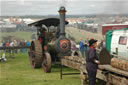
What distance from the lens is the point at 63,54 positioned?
413 inches

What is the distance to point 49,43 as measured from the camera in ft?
36.8

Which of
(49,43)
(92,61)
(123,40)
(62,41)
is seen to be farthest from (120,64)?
(123,40)

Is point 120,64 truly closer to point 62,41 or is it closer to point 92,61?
point 92,61

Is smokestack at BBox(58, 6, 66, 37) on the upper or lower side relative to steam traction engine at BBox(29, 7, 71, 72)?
upper

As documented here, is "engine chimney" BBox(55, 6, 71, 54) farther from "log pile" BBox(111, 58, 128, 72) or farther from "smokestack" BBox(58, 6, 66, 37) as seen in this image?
"log pile" BBox(111, 58, 128, 72)

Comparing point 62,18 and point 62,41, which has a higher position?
point 62,18

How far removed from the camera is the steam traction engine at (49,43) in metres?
10.3

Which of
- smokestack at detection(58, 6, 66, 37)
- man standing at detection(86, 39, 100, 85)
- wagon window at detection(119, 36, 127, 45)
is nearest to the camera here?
man standing at detection(86, 39, 100, 85)

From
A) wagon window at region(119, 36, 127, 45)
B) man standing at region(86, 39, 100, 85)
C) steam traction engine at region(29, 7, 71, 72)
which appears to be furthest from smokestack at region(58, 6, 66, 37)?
man standing at region(86, 39, 100, 85)

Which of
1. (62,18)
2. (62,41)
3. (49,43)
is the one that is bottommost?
(49,43)

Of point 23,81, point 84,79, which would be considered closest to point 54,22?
point 23,81

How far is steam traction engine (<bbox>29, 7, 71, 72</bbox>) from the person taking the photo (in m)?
10.3

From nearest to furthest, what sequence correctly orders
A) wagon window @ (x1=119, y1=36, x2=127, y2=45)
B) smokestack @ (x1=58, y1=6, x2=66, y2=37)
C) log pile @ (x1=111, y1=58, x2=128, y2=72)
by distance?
log pile @ (x1=111, y1=58, x2=128, y2=72) < smokestack @ (x1=58, y1=6, x2=66, y2=37) < wagon window @ (x1=119, y1=36, x2=127, y2=45)

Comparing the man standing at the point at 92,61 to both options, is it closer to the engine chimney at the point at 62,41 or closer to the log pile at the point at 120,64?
the log pile at the point at 120,64
